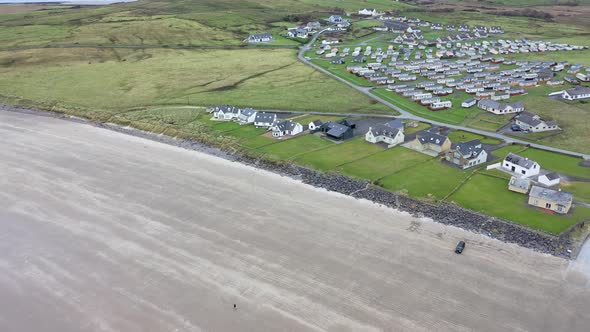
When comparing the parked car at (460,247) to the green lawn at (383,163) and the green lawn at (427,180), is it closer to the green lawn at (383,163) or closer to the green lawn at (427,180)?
the green lawn at (427,180)

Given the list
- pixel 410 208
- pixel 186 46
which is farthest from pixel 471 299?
pixel 186 46

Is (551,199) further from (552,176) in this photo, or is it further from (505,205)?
(552,176)

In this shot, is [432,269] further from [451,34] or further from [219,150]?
[451,34]

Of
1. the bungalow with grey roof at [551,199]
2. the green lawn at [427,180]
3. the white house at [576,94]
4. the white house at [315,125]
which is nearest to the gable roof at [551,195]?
the bungalow with grey roof at [551,199]

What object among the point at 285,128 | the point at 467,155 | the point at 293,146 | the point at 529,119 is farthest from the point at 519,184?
the point at 285,128

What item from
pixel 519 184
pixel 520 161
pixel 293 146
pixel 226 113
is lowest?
pixel 293 146

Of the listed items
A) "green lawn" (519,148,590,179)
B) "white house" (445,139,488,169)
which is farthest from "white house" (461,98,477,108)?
"white house" (445,139,488,169)
